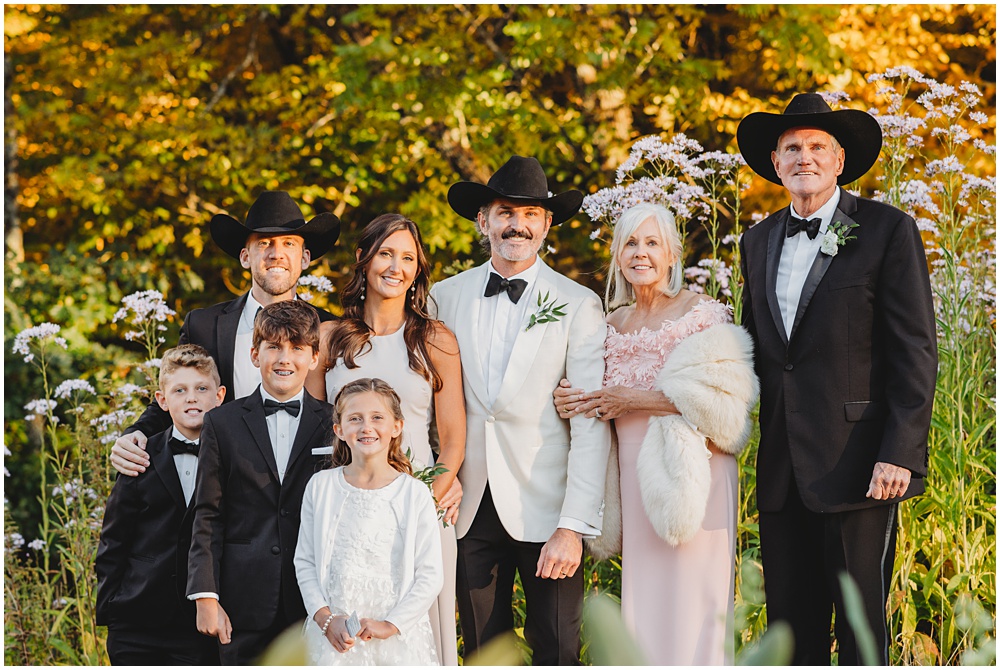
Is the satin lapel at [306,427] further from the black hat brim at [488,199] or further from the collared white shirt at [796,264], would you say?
the collared white shirt at [796,264]

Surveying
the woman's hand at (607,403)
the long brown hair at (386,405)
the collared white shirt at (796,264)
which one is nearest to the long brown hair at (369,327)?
the long brown hair at (386,405)

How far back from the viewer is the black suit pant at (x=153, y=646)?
2.89 m

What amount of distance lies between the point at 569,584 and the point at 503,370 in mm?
678

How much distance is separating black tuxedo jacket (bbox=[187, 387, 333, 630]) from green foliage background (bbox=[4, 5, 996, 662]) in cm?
441

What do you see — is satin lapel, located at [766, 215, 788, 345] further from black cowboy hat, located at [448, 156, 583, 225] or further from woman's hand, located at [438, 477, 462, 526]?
woman's hand, located at [438, 477, 462, 526]

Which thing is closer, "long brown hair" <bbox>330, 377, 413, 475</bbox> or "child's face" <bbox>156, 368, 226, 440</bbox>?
"long brown hair" <bbox>330, 377, 413, 475</bbox>

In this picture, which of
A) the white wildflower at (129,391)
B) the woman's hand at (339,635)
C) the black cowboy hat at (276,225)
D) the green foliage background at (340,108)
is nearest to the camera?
the woman's hand at (339,635)

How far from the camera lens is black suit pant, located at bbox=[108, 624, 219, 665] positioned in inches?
114

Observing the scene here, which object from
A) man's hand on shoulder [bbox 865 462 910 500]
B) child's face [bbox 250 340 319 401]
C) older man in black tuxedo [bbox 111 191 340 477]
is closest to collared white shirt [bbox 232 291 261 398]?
older man in black tuxedo [bbox 111 191 340 477]

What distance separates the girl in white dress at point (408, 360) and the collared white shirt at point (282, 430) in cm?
17

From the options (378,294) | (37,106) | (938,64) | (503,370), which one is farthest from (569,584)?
(37,106)

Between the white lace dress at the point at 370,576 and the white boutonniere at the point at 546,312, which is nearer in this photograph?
the white lace dress at the point at 370,576

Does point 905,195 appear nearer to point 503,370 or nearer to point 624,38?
point 503,370

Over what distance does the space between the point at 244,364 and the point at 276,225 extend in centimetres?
50
